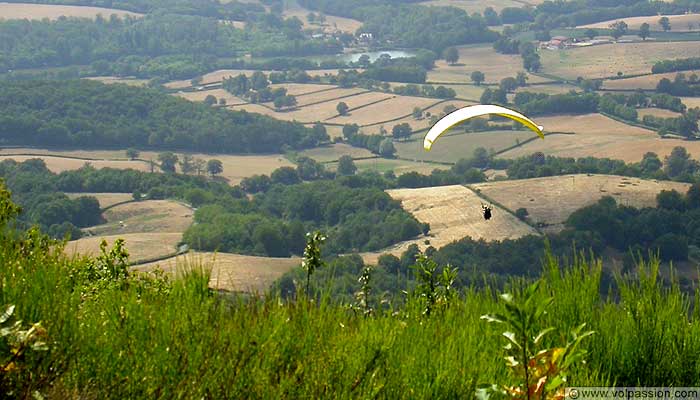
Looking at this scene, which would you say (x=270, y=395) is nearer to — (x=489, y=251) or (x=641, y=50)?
(x=489, y=251)

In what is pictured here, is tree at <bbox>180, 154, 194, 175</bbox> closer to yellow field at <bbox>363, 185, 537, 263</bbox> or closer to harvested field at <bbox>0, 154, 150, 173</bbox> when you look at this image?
harvested field at <bbox>0, 154, 150, 173</bbox>

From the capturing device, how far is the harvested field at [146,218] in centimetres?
9506

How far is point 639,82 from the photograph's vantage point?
543 feet

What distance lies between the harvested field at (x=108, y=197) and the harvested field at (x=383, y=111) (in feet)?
165

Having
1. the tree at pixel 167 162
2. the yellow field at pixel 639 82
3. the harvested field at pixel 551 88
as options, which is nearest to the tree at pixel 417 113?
the harvested field at pixel 551 88

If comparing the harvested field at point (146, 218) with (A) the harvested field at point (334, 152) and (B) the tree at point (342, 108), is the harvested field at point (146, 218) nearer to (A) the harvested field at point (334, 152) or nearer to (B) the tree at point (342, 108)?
(A) the harvested field at point (334, 152)

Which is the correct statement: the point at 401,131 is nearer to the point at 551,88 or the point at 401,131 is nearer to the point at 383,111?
the point at 383,111

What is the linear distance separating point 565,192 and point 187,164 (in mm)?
56068

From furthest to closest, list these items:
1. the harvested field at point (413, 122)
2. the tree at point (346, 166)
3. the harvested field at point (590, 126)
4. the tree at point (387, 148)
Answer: the harvested field at point (413, 122)
the tree at point (387, 148)
the harvested field at point (590, 126)
the tree at point (346, 166)

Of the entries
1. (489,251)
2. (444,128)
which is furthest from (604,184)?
(444,128)

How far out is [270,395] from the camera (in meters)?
7.01

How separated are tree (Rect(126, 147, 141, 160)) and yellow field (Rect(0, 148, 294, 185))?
2.19ft

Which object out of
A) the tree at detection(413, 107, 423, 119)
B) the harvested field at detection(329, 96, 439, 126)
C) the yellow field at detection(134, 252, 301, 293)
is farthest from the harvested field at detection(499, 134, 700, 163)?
the yellow field at detection(134, 252, 301, 293)

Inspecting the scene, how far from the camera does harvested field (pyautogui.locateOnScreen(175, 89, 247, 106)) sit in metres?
185
